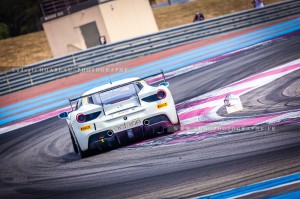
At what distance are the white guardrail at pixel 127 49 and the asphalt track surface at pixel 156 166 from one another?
1365 cm

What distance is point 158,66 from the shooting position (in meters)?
23.7

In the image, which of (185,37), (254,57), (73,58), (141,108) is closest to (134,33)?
(185,37)

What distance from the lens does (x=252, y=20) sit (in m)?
30.2

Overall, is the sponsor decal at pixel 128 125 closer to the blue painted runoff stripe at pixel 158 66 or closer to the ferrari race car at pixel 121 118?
the ferrari race car at pixel 121 118

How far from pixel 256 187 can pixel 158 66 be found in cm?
1815

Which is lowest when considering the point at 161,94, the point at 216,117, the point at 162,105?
the point at 216,117

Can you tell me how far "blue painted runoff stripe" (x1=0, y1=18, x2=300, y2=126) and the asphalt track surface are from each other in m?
8.24

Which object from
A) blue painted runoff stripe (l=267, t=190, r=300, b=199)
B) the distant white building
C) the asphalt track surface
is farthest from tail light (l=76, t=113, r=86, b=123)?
the distant white building

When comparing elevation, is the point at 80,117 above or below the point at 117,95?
below

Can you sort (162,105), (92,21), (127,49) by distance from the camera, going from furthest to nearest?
(92,21) < (127,49) < (162,105)

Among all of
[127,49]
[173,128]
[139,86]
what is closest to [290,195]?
[173,128]

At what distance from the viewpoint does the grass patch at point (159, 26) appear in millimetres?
40125

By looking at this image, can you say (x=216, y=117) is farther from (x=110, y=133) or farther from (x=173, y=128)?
(x=110, y=133)

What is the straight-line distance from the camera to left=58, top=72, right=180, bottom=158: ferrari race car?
9359 millimetres
